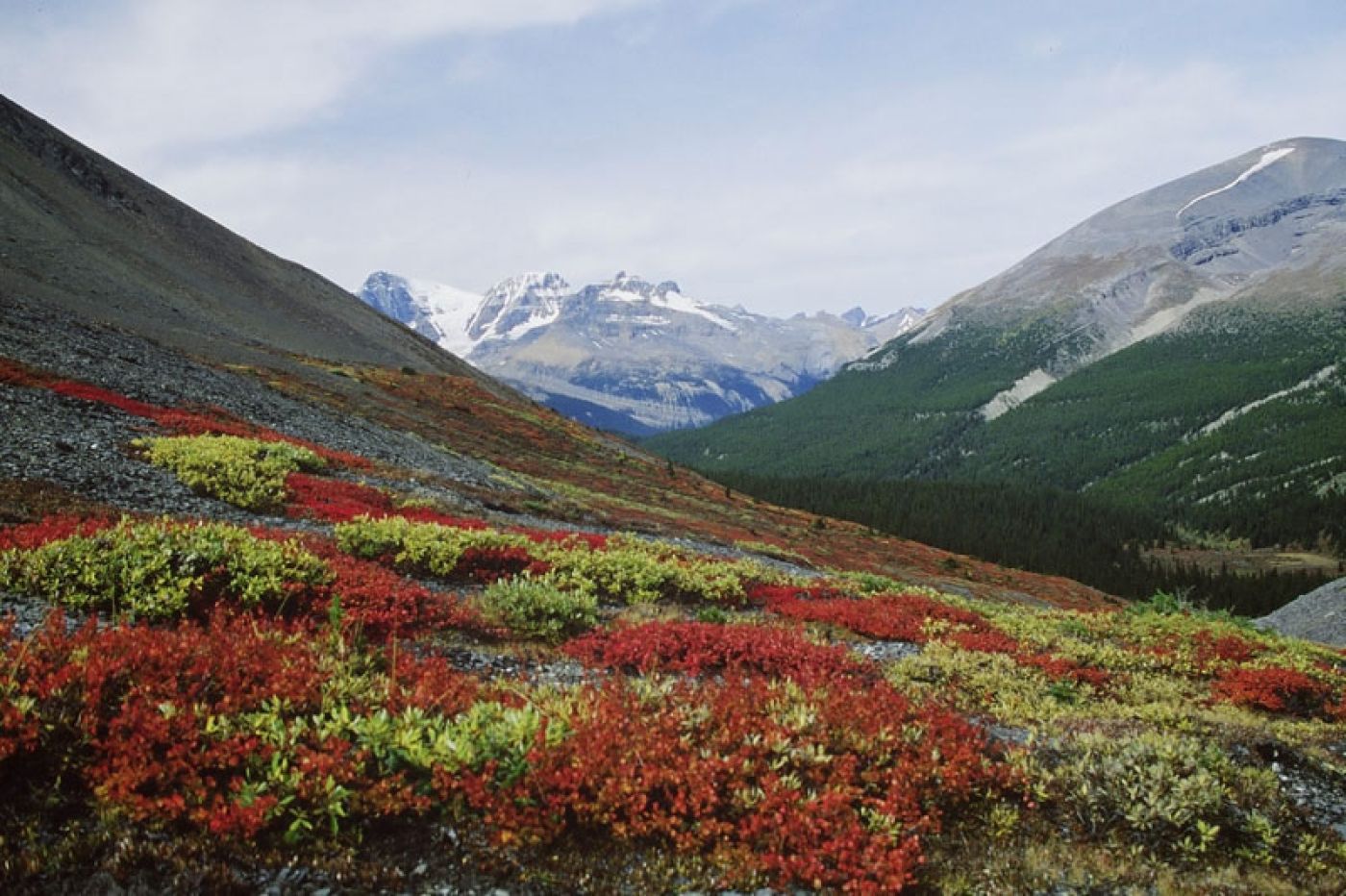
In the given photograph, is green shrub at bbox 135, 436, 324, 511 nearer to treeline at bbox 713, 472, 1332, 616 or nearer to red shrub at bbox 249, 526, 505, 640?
red shrub at bbox 249, 526, 505, 640

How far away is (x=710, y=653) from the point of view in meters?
12.1

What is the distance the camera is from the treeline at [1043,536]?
435ft

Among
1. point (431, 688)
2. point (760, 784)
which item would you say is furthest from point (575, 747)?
point (431, 688)

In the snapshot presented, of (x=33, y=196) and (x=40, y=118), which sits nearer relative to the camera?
(x=33, y=196)

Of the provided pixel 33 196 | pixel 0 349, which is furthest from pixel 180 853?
pixel 33 196

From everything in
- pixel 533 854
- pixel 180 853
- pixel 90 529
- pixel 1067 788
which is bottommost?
pixel 1067 788

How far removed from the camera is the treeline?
132 meters

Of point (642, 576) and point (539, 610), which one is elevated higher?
point (539, 610)

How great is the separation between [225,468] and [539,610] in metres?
14.0

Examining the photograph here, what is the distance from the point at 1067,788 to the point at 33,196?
97.5m

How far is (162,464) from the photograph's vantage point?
A: 70.9 feet

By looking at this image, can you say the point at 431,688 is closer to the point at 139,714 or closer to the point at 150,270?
the point at 139,714

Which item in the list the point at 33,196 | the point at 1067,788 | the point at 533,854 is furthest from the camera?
the point at 33,196

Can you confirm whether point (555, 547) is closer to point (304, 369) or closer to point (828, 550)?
point (828, 550)
